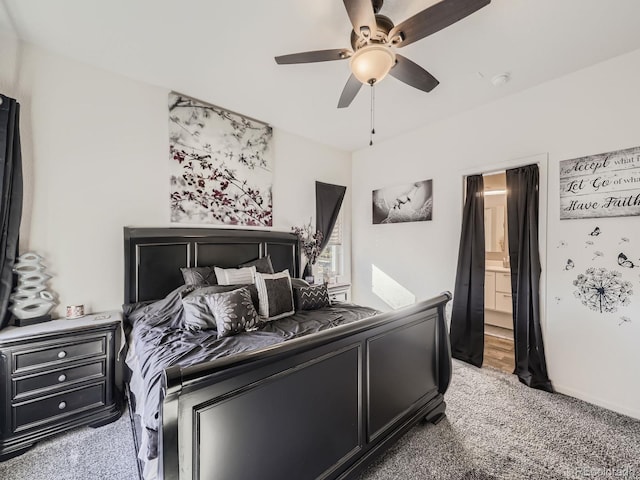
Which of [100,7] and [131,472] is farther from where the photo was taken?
[100,7]

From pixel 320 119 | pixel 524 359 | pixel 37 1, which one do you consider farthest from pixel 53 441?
pixel 524 359

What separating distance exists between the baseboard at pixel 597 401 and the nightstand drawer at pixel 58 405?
12.9ft

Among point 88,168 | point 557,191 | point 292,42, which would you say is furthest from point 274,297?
point 557,191

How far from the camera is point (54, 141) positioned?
2248 millimetres

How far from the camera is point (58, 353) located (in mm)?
1945

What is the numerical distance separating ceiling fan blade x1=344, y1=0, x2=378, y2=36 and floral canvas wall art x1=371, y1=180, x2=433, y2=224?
2.40m

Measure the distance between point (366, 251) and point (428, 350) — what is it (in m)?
2.36

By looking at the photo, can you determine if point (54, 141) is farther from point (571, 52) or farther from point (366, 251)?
point (571, 52)

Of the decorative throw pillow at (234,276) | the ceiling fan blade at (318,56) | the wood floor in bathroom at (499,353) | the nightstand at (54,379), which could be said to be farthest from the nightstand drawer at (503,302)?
the nightstand at (54,379)

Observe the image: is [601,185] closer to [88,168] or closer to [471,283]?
[471,283]

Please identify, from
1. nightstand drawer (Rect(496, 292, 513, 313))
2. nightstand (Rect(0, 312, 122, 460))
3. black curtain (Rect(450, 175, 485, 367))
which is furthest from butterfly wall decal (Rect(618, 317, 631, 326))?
nightstand (Rect(0, 312, 122, 460))

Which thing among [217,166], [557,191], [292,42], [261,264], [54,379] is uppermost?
[292,42]

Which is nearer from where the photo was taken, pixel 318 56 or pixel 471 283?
pixel 318 56

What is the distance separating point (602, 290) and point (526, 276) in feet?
1.75
